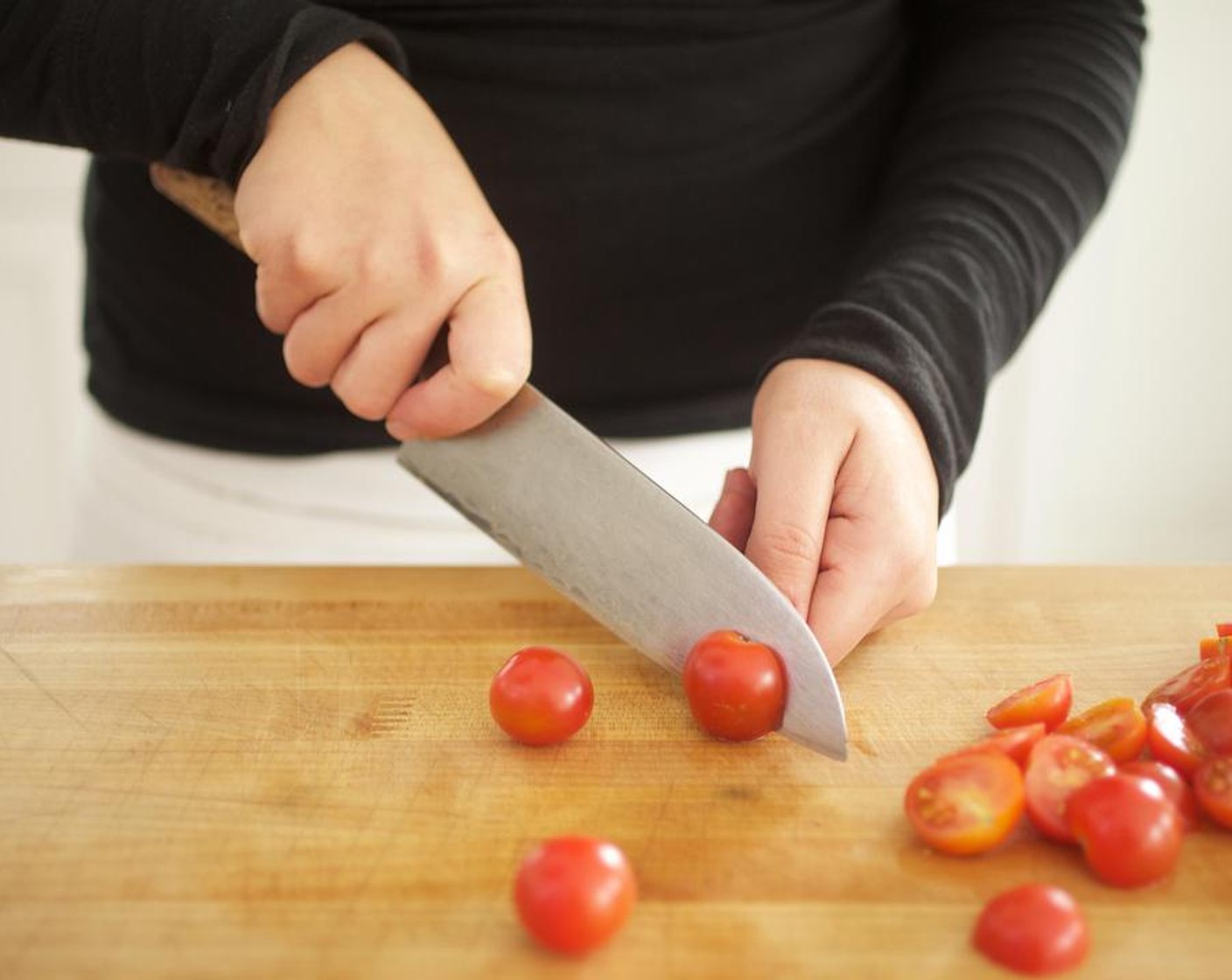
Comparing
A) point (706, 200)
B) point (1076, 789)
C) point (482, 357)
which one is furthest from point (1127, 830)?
point (706, 200)

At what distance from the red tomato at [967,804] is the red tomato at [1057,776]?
1 cm

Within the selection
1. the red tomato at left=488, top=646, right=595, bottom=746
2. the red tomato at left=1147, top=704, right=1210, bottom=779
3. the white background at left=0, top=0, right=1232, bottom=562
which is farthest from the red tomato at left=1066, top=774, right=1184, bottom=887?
the white background at left=0, top=0, right=1232, bottom=562

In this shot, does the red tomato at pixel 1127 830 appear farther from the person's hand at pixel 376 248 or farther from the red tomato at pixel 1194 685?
the person's hand at pixel 376 248

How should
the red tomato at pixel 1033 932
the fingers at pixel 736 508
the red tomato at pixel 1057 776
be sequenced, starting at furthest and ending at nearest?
1. the fingers at pixel 736 508
2. the red tomato at pixel 1057 776
3. the red tomato at pixel 1033 932

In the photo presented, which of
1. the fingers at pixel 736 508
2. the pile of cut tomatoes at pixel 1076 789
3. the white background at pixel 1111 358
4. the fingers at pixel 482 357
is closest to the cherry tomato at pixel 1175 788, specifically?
the pile of cut tomatoes at pixel 1076 789

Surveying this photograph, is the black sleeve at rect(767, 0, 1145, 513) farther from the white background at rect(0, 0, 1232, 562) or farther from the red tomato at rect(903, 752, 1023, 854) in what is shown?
the white background at rect(0, 0, 1232, 562)

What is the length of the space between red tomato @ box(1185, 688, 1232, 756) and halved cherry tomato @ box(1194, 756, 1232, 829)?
0.03m

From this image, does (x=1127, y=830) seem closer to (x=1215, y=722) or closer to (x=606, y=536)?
(x=1215, y=722)

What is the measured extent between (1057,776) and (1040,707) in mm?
115

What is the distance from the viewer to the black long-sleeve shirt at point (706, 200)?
50.6 inches

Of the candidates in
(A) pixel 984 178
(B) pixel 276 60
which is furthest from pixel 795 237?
(B) pixel 276 60

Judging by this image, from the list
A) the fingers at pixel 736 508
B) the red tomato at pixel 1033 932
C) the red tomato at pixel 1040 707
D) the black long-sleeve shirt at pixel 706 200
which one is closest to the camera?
the red tomato at pixel 1033 932

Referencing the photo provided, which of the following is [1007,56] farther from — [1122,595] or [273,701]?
[273,701]

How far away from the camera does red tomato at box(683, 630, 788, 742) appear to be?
0.97 meters
